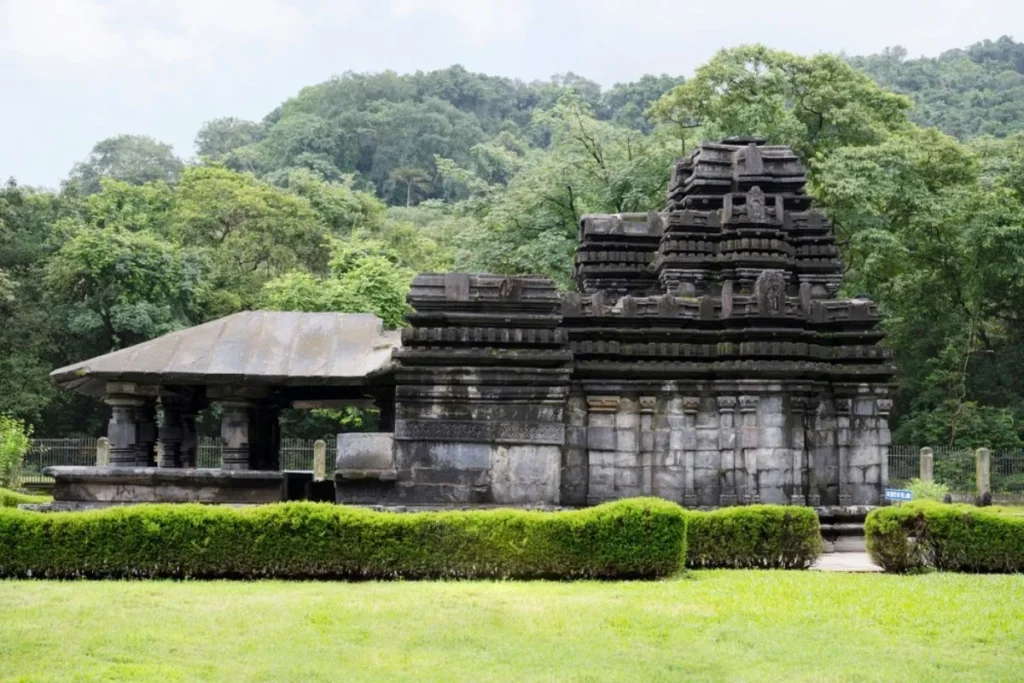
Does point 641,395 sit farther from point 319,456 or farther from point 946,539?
point 319,456

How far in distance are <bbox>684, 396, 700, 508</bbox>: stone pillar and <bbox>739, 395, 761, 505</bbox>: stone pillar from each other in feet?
1.87

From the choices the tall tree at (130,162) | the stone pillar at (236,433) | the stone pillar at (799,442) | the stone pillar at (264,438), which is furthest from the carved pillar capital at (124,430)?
the tall tree at (130,162)

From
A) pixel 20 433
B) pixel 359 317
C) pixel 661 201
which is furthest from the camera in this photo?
pixel 661 201

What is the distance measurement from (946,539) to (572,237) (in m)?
20.2

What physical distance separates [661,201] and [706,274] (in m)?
15.2

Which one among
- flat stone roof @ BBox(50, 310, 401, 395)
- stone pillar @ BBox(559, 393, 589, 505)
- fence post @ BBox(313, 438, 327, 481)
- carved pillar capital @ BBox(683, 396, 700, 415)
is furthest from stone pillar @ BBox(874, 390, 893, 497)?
fence post @ BBox(313, 438, 327, 481)

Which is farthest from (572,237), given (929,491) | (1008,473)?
(1008,473)

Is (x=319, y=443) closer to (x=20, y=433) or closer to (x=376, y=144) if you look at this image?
(x=20, y=433)

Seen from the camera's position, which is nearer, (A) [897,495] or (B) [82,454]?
(A) [897,495]

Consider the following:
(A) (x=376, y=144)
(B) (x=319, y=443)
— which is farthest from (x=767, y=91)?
(A) (x=376, y=144)

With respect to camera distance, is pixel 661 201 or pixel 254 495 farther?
pixel 661 201

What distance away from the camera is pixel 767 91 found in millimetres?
34375

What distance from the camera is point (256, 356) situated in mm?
14336

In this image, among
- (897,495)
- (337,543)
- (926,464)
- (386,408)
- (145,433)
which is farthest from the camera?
(926,464)
